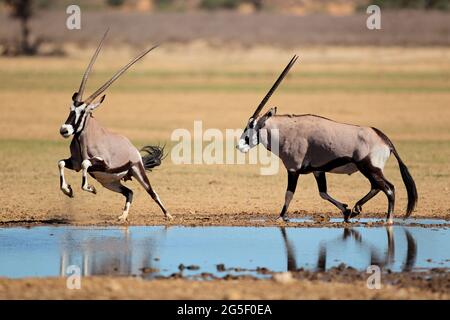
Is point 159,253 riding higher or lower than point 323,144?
lower

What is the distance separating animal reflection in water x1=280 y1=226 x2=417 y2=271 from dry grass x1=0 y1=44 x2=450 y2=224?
1786 millimetres

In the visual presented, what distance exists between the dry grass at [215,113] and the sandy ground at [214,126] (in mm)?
38

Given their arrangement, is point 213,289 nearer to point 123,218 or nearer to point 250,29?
point 123,218

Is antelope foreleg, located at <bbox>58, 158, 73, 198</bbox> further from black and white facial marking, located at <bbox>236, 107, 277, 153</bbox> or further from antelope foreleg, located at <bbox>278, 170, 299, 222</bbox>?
antelope foreleg, located at <bbox>278, 170, 299, 222</bbox>

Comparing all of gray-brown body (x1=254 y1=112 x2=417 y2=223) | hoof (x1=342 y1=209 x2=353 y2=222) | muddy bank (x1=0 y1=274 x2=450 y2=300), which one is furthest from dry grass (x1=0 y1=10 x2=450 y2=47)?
muddy bank (x1=0 y1=274 x2=450 y2=300)

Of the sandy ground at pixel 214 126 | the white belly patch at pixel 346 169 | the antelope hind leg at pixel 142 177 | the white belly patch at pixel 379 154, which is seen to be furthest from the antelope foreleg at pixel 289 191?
the antelope hind leg at pixel 142 177

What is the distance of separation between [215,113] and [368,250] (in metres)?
17.0

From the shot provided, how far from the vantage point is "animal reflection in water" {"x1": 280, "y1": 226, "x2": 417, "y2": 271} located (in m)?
10.5

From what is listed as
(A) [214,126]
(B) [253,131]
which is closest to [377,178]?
(B) [253,131]

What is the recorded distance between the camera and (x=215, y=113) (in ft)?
92.0

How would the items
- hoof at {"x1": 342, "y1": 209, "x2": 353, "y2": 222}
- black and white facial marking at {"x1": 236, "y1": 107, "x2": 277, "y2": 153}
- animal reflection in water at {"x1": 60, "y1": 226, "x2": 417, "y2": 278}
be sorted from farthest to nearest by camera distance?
1. black and white facial marking at {"x1": 236, "y1": 107, "x2": 277, "y2": 153}
2. hoof at {"x1": 342, "y1": 209, "x2": 353, "y2": 222}
3. animal reflection in water at {"x1": 60, "y1": 226, "x2": 417, "y2": 278}

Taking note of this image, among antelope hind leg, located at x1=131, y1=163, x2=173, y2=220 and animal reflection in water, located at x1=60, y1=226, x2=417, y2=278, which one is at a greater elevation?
antelope hind leg, located at x1=131, y1=163, x2=173, y2=220

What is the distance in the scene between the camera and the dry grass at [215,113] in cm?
1519
